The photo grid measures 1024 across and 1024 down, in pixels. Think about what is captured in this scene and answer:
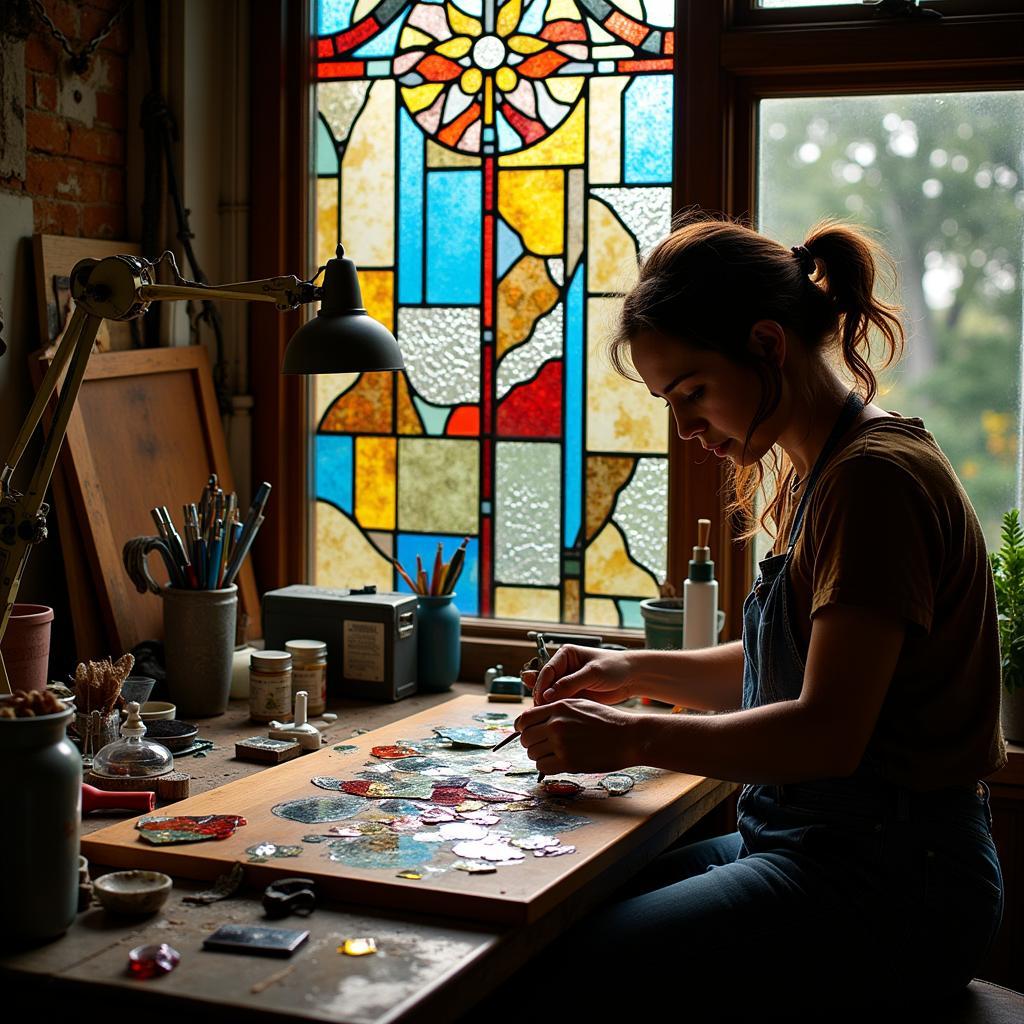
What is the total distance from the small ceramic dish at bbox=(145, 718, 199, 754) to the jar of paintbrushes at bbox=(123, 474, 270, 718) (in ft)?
0.67

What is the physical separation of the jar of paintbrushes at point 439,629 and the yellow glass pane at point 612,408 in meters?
0.44

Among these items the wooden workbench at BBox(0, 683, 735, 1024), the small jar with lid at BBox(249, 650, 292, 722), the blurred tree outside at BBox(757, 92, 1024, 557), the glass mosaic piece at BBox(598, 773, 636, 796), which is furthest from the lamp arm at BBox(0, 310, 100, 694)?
the blurred tree outside at BBox(757, 92, 1024, 557)

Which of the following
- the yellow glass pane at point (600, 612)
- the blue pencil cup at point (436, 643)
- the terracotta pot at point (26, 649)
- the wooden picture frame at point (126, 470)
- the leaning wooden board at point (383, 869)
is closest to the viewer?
the leaning wooden board at point (383, 869)

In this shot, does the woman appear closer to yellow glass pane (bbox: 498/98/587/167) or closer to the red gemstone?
the red gemstone

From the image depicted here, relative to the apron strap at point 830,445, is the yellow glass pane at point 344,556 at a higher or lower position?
lower

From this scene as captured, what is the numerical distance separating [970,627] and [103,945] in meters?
1.19

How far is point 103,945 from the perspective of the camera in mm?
1510

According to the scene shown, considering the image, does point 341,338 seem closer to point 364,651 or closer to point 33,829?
point 364,651

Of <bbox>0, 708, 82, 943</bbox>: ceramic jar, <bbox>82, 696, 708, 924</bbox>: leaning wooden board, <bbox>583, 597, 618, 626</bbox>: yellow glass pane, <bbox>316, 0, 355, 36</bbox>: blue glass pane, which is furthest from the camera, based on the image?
<bbox>316, 0, 355, 36</bbox>: blue glass pane

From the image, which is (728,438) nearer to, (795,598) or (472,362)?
(795,598)

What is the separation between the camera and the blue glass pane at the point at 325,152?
3.26 metres

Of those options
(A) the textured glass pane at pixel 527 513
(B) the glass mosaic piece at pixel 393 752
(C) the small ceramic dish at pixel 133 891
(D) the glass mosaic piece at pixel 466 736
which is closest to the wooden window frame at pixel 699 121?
(A) the textured glass pane at pixel 527 513

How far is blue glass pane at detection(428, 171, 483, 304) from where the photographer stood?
124 inches

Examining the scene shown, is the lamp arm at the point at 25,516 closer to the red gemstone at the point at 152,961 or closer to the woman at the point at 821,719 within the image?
the red gemstone at the point at 152,961
